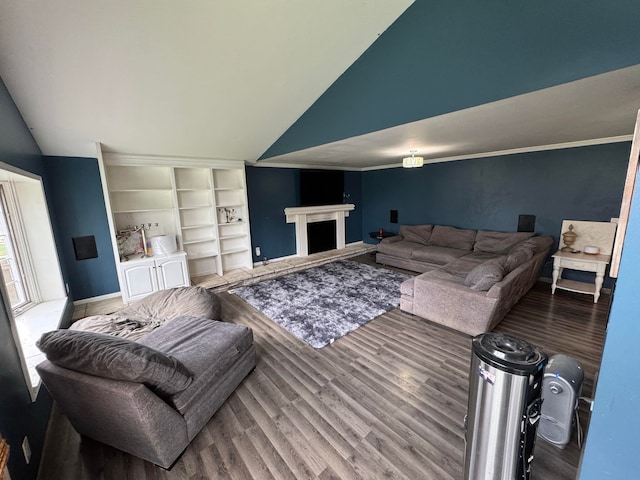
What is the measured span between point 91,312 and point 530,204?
695 centimetres

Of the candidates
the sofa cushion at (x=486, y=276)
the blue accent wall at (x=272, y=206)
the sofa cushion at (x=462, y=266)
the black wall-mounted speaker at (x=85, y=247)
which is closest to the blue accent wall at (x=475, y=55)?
the sofa cushion at (x=486, y=276)

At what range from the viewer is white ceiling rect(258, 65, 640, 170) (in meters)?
1.72

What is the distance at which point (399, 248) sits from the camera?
5285 millimetres

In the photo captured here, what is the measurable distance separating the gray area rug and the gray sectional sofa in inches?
22.6

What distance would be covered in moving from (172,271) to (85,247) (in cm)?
119

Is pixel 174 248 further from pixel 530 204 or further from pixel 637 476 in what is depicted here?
pixel 530 204

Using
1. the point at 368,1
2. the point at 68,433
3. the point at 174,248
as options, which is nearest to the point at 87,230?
the point at 174,248

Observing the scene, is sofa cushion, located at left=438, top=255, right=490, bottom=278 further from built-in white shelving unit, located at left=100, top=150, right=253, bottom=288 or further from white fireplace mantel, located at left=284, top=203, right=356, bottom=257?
built-in white shelving unit, located at left=100, top=150, right=253, bottom=288

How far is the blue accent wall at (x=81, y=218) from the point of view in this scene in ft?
11.5

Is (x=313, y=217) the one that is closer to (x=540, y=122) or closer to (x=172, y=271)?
(x=172, y=271)

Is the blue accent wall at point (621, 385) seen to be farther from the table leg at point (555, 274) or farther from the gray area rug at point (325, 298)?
the table leg at point (555, 274)

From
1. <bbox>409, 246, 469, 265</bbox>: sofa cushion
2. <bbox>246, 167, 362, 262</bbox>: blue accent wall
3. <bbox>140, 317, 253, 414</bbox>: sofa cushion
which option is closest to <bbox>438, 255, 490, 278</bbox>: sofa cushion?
<bbox>409, 246, 469, 265</bbox>: sofa cushion

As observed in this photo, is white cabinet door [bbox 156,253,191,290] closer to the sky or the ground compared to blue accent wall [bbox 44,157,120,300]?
closer to the ground

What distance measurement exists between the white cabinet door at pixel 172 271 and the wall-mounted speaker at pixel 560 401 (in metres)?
4.43
